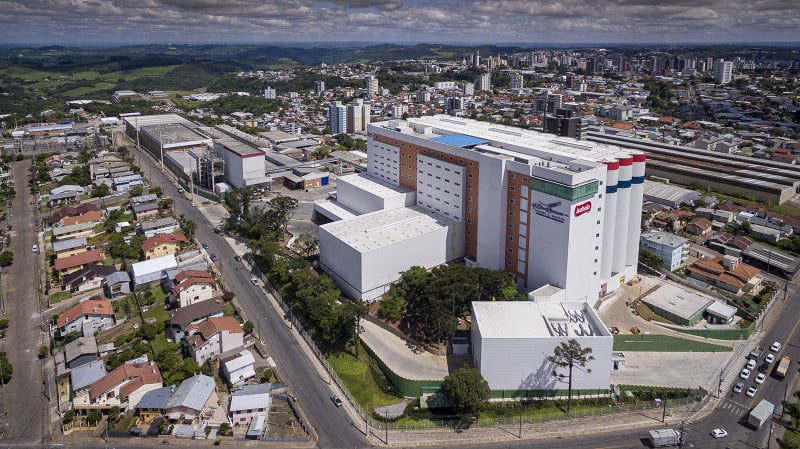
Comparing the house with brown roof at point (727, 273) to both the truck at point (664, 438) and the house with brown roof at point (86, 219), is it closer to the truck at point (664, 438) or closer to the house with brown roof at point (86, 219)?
the truck at point (664, 438)

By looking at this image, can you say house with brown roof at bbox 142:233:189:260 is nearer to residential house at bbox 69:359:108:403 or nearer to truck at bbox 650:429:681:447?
residential house at bbox 69:359:108:403

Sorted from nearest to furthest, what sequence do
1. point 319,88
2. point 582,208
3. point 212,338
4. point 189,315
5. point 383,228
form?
point 212,338 < point 189,315 < point 582,208 < point 383,228 < point 319,88

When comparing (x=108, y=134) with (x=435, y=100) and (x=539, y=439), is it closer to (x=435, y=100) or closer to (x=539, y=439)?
(x=435, y=100)

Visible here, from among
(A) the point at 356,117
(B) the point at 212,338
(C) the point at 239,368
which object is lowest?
(C) the point at 239,368

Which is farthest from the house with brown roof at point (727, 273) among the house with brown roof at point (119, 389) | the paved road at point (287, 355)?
the house with brown roof at point (119, 389)

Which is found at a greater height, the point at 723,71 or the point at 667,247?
the point at 723,71

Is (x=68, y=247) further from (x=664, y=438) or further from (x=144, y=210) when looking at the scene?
(x=664, y=438)

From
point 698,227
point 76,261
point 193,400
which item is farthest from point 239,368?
point 698,227

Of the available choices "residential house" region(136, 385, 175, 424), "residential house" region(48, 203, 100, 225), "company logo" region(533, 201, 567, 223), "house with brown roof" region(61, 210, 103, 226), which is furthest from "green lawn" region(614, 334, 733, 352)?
"residential house" region(48, 203, 100, 225)
